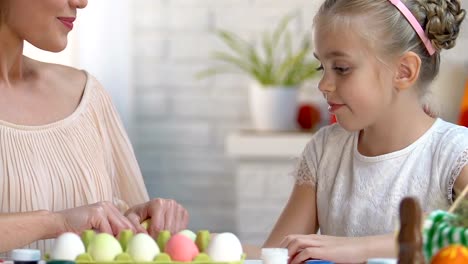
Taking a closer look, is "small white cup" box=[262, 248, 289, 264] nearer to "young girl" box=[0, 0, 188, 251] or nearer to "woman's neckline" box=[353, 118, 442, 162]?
"young girl" box=[0, 0, 188, 251]

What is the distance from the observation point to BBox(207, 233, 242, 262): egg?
128 centimetres

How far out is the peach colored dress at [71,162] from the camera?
2.01m

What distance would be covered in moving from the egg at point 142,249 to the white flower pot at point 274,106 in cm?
303

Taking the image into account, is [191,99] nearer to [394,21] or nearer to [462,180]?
[394,21]

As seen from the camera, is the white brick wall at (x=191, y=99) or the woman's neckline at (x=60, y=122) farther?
the white brick wall at (x=191, y=99)

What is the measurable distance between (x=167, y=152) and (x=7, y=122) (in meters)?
2.68

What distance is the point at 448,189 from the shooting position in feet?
6.58

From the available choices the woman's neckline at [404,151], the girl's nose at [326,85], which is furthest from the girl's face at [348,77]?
the woman's neckline at [404,151]

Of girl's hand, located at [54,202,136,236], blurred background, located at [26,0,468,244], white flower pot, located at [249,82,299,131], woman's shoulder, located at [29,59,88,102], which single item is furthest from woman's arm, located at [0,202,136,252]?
blurred background, located at [26,0,468,244]

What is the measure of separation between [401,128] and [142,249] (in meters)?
0.97

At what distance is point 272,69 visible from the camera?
177 inches

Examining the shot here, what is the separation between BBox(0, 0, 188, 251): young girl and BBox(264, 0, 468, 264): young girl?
379 mm

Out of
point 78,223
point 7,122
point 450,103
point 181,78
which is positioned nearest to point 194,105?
point 181,78

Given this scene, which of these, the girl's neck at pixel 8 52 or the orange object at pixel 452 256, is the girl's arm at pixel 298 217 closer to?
the girl's neck at pixel 8 52
